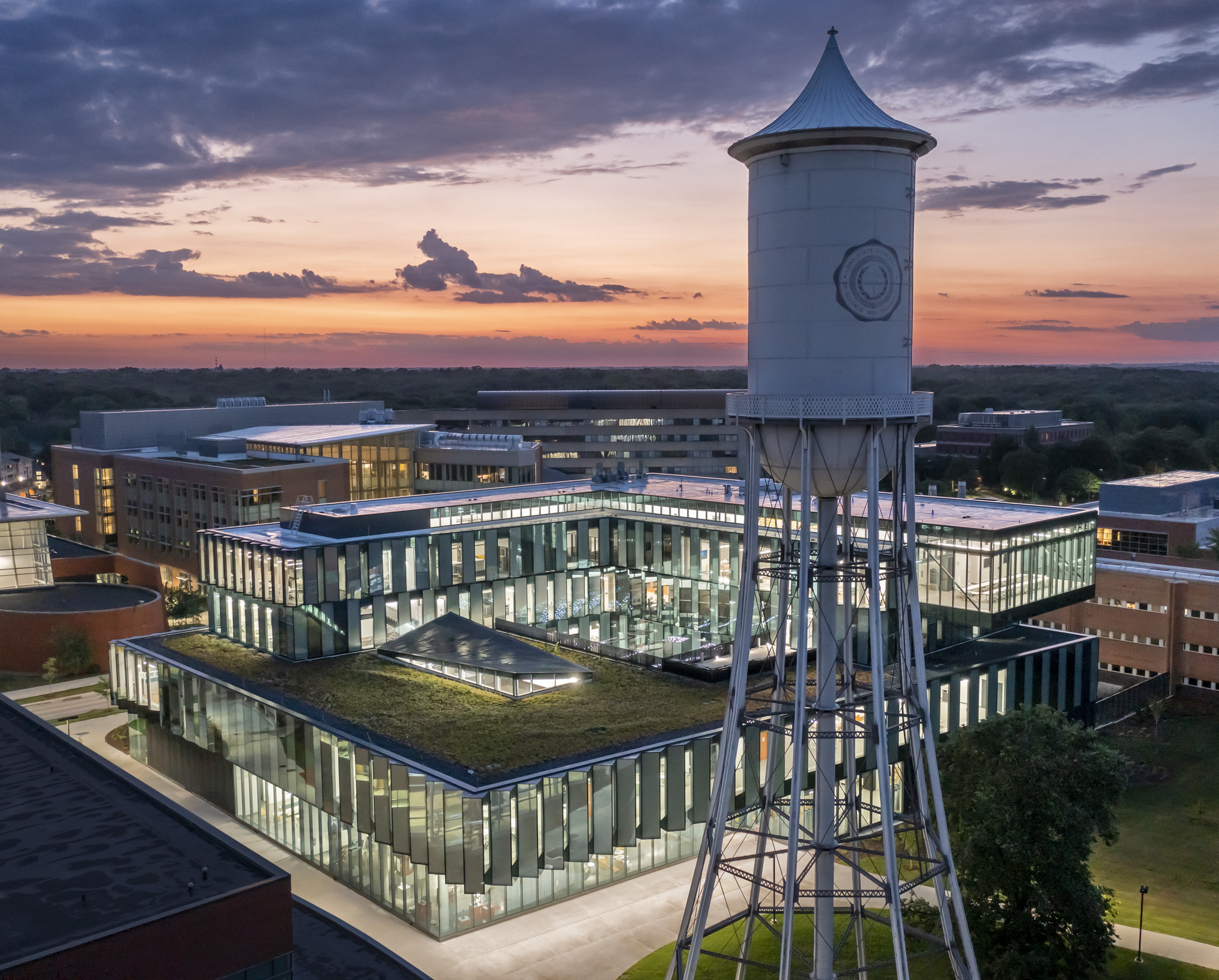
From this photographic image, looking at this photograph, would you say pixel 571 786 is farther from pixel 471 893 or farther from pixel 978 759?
pixel 978 759

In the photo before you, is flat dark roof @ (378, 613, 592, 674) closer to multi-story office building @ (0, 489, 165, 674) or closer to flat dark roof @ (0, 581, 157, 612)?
multi-story office building @ (0, 489, 165, 674)

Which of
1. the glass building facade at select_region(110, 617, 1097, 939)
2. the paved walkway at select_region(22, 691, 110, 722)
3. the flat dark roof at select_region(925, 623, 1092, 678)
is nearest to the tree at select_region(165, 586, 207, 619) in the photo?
the paved walkway at select_region(22, 691, 110, 722)

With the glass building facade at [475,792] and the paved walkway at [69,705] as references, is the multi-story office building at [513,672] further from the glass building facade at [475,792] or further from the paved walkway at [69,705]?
the paved walkway at [69,705]

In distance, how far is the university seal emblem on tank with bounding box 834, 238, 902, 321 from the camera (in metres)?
27.1

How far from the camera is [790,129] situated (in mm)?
27000

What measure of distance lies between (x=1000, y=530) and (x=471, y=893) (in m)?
27.9

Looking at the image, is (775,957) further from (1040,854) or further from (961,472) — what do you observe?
(961,472)

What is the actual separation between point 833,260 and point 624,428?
127217mm

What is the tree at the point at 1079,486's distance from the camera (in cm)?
13388

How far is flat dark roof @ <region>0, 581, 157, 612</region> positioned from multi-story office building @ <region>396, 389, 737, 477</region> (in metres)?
75.8

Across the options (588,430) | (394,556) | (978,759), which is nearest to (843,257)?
(978,759)

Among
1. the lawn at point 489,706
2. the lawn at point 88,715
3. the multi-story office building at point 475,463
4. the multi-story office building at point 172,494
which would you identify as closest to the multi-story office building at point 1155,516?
the multi-story office building at point 475,463

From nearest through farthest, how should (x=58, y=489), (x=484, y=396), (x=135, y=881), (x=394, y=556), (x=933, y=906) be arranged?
(x=135, y=881), (x=933, y=906), (x=394, y=556), (x=58, y=489), (x=484, y=396)

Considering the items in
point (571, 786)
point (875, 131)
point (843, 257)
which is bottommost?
point (571, 786)
